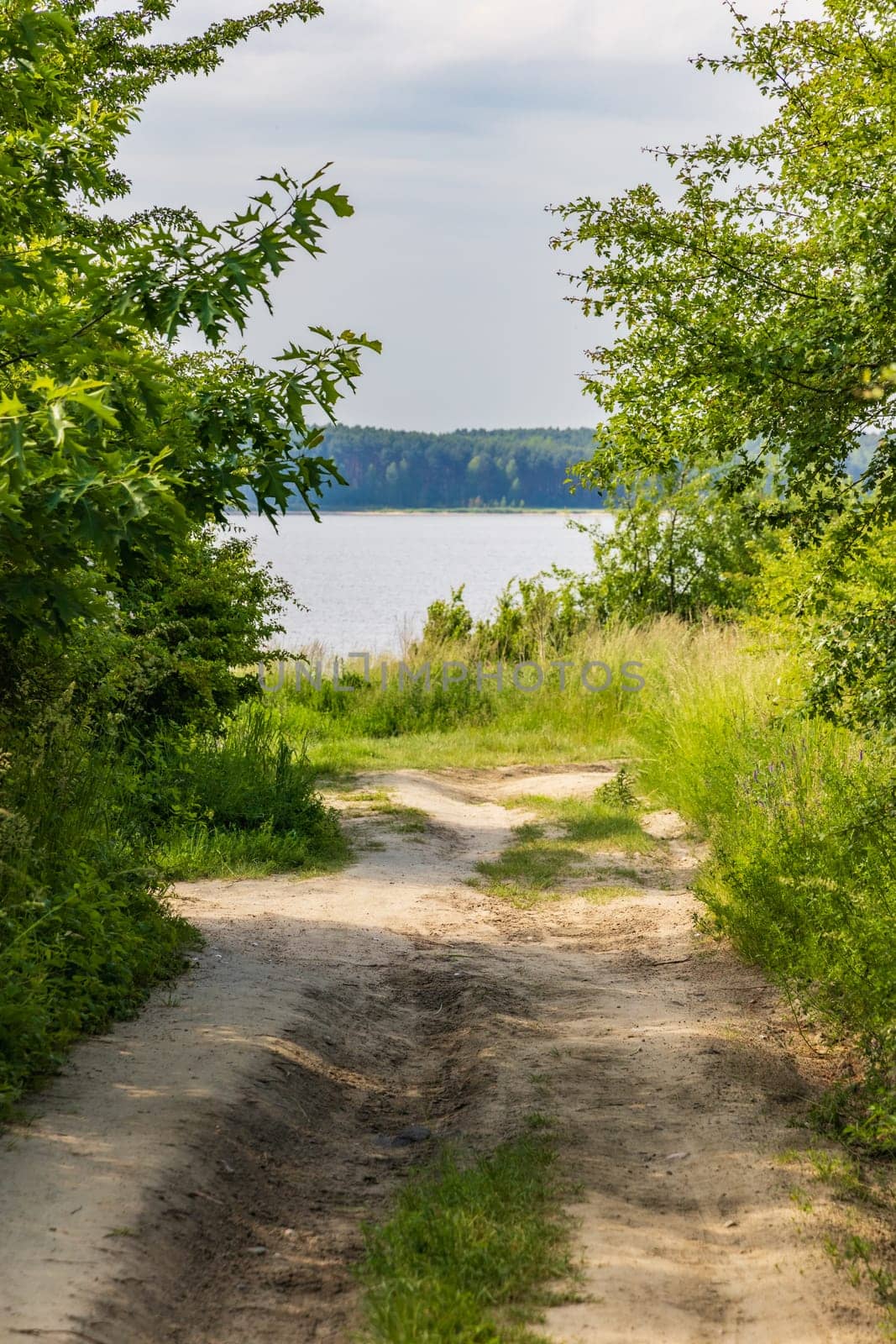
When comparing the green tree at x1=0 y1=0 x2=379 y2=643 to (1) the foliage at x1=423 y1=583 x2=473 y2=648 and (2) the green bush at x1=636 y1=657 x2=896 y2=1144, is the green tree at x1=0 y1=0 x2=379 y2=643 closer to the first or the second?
(2) the green bush at x1=636 y1=657 x2=896 y2=1144

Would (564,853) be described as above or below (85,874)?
below

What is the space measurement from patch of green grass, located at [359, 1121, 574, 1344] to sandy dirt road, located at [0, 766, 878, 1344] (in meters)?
0.10

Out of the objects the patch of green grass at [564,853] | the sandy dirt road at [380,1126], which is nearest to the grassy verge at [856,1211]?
the sandy dirt road at [380,1126]

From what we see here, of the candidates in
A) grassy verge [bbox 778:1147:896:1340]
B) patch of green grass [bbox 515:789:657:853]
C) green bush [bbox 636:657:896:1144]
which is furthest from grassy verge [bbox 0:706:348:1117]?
green bush [bbox 636:657:896:1144]

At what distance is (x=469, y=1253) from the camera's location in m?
3.65

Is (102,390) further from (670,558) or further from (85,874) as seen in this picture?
(670,558)

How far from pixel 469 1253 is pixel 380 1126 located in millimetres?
1370

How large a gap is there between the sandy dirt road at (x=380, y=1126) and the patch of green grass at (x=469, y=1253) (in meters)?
0.10

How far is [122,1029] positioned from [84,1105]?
0.84 metres

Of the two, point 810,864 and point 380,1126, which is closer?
point 380,1126

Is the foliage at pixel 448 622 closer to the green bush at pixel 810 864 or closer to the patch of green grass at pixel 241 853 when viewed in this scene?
the green bush at pixel 810 864

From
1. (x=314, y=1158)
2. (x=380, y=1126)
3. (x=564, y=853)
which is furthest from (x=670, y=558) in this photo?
(x=314, y=1158)

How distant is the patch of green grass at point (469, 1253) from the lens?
333cm

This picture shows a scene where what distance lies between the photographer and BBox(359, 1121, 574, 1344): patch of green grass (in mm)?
3332
